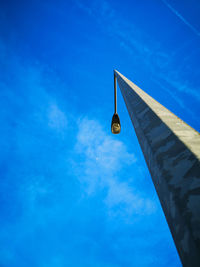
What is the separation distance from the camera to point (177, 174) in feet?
5.25

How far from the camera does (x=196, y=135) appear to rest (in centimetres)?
204

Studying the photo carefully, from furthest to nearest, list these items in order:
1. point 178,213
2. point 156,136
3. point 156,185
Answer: point 156,136, point 156,185, point 178,213

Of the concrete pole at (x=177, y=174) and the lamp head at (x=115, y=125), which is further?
the lamp head at (x=115, y=125)

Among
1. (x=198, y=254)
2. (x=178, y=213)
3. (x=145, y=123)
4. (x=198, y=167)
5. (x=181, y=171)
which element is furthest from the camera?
(x=145, y=123)

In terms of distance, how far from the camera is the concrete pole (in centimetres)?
124

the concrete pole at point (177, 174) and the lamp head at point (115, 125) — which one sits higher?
the lamp head at point (115, 125)

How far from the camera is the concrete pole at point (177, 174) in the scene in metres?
1.24

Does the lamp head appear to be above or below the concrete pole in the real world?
above

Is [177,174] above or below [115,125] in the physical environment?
below

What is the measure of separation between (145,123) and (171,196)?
4.27 ft

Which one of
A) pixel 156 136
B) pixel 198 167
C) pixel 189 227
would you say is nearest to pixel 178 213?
pixel 189 227

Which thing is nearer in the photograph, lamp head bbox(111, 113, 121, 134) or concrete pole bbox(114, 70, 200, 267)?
concrete pole bbox(114, 70, 200, 267)

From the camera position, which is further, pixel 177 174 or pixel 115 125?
pixel 115 125

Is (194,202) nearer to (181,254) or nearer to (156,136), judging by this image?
(181,254)
